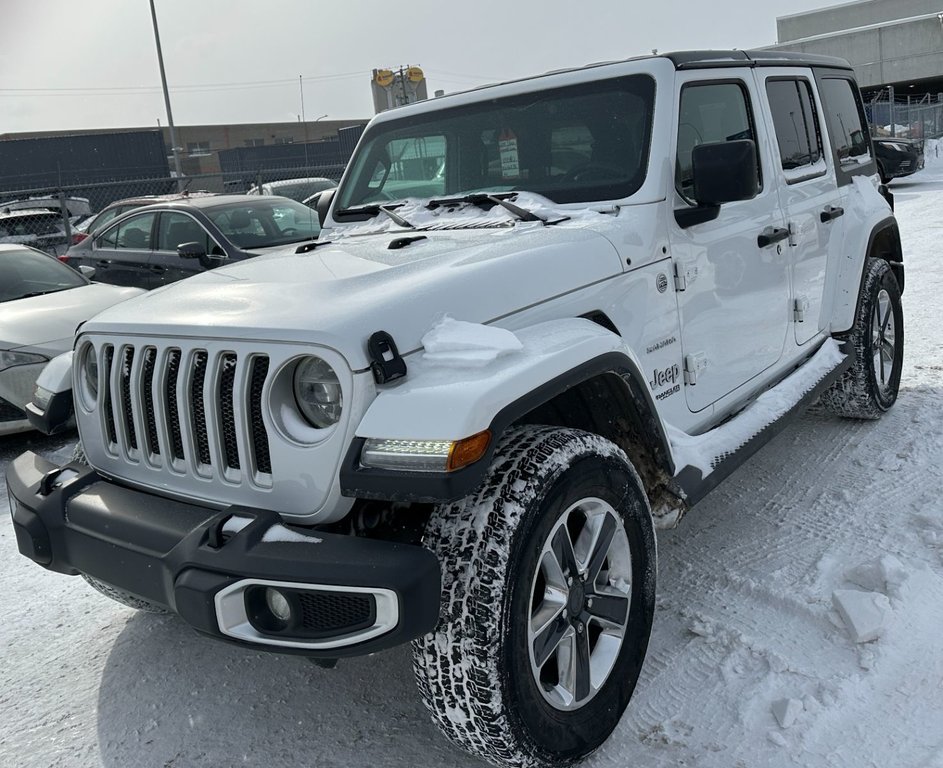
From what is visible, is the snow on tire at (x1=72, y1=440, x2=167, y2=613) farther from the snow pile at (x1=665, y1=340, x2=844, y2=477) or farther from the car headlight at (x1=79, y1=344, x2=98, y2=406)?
the snow pile at (x1=665, y1=340, x2=844, y2=477)

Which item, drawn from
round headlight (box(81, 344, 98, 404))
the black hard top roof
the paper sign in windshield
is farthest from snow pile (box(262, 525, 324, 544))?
the black hard top roof

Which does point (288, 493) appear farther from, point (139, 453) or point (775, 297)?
point (775, 297)

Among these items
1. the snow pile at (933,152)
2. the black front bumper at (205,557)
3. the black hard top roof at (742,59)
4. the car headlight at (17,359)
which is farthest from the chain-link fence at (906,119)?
the black front bumper at (205,557)

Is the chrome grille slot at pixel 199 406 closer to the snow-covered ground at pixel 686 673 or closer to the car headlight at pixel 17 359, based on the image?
the snow-covered ground at pixel 686 673

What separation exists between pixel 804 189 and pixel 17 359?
4862 mm

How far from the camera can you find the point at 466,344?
2.31m

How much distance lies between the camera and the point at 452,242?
3.08 metres

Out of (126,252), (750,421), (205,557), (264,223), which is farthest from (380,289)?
(126,252)

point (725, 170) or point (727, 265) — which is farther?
point (727, 265)

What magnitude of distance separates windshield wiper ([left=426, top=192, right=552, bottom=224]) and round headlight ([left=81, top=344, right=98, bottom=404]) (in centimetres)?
147

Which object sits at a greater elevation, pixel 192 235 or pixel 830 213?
pixel 192 235

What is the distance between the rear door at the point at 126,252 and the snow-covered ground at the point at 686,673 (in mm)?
5541

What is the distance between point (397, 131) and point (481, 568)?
2.62 metres

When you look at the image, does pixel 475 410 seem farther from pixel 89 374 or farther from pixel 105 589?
pixel 105 589
